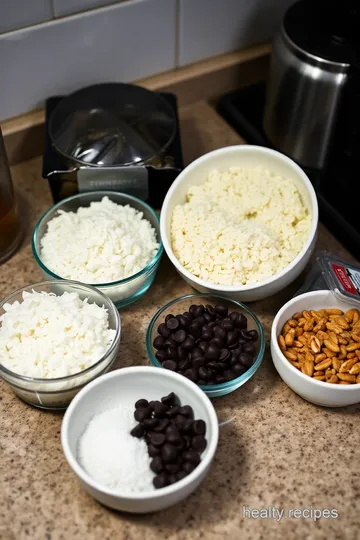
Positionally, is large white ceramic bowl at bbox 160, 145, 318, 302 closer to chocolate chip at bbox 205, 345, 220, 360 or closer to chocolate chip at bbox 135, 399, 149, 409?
chocolate chip at bbox 205, 345, 220, 360

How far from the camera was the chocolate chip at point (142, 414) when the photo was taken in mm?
906

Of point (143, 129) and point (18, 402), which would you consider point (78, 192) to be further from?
point (18, 402)

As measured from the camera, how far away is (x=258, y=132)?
55.6 inches

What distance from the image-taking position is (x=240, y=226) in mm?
1126

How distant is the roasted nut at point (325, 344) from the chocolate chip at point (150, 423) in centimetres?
24

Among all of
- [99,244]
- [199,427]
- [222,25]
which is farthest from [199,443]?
[222,25]

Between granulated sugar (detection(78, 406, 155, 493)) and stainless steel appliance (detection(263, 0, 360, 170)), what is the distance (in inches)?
25.5

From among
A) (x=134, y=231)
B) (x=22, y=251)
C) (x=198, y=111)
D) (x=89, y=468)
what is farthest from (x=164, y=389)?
(x=198, y=111)

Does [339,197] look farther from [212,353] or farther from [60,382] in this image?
[60,382]

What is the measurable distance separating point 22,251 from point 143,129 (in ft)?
1.08

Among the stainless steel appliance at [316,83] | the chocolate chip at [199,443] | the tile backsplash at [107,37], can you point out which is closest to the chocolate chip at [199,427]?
the chocolate chip at [199,443]

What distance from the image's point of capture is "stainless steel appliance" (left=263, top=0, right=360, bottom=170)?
3.82 feet

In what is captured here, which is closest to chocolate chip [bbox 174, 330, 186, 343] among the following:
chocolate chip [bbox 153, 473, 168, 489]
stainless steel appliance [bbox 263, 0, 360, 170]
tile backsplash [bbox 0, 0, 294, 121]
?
chocolate chip [bbox 153, 473, 168, 489]

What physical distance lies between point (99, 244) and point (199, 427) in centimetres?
37
